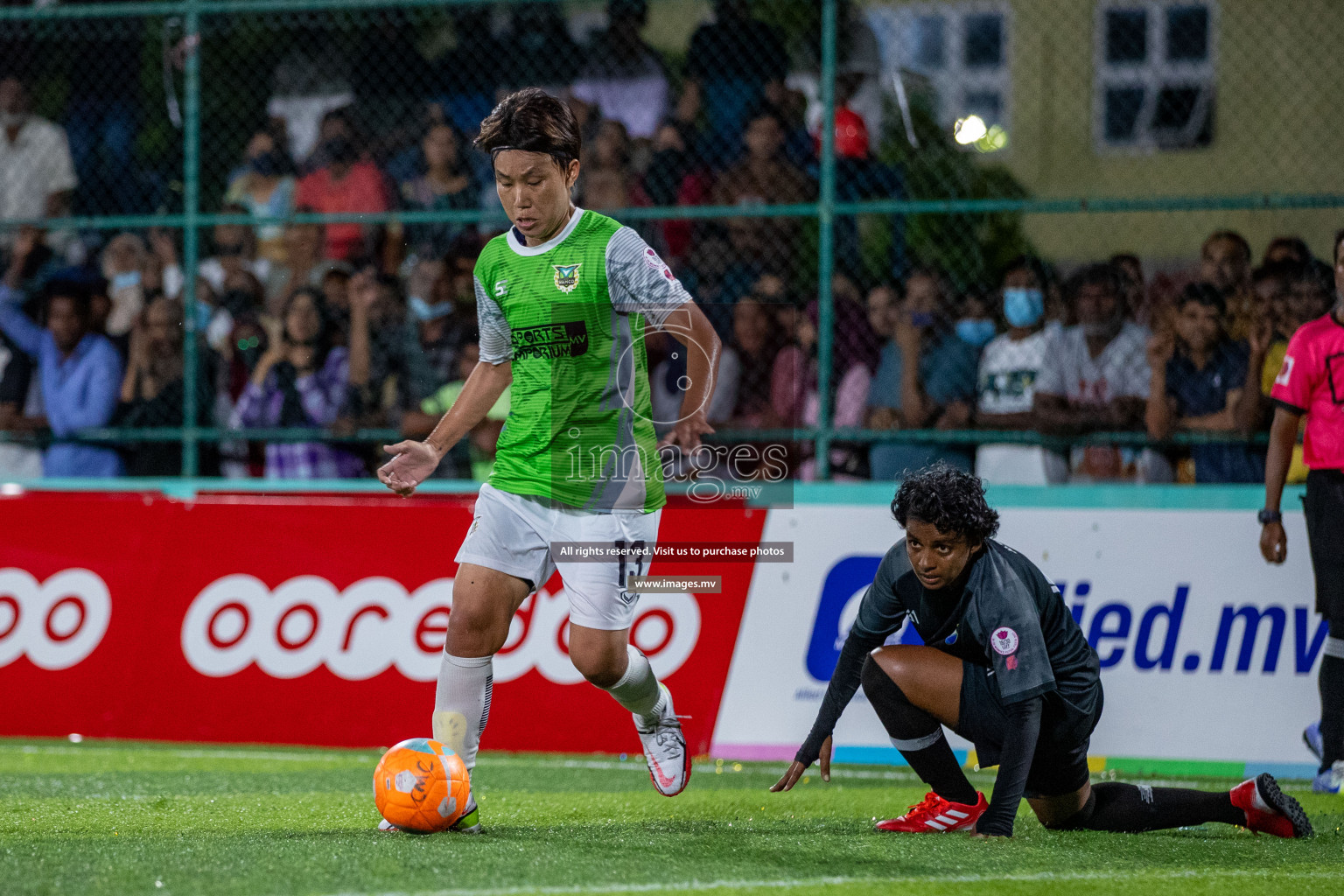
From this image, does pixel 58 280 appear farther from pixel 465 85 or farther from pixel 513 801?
pixel 513 801

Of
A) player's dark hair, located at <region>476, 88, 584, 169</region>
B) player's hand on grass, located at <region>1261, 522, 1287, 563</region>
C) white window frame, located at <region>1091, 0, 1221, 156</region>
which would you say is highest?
white window frame, located at <region>1091, 0, 1221, 156</region>

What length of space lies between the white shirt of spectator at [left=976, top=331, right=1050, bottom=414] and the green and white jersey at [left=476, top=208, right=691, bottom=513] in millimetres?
3298

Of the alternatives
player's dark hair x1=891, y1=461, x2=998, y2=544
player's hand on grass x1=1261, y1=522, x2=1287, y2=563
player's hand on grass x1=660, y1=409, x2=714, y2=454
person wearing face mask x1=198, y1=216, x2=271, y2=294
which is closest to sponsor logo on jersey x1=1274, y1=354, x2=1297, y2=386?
player's hand on grass x1=1261, y1=522, x2=1287, y2=563

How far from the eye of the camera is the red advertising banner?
7379mm

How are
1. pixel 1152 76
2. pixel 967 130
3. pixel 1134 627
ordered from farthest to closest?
pixel 1152 76, pixel 967 130, pixel 1134 627

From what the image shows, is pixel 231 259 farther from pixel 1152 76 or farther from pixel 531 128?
pixel 1152 76

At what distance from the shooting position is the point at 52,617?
774 cm

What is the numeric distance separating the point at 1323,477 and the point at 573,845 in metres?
3.70

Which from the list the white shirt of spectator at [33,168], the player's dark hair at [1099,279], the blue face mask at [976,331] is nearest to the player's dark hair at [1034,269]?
the player's dark hair at [1099,279]

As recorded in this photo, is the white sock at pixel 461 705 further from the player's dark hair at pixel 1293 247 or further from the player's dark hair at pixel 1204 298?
the player's dark hair at pixel 1293 247

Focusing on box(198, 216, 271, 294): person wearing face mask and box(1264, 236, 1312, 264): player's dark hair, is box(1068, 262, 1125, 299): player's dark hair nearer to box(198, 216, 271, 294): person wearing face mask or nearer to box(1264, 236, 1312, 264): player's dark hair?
box(1264, 236, 1312, 264): player's dark hair

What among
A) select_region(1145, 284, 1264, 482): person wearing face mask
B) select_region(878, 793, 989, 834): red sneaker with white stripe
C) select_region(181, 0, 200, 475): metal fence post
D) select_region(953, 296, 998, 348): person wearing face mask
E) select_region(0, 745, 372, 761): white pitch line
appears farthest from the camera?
select_region(181, 0, 200, 475): metal fence post

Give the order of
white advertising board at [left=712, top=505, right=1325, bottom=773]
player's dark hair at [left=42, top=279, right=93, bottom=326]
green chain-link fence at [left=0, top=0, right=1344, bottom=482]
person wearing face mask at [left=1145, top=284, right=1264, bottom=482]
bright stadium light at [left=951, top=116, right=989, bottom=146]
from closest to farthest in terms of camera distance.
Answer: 1. white advertising board at [left=712, top=505, right=1325, bottom=773]
2. person wearing face mask at [left=1145, top=284, right=1264, bottom=482]
3. green chain-link fence at [left=0, top=0, right=1344, bottom=482]
4. player's dark hair at [left=42, top=279, right=93, bottom=326]
5. bright stadium light at [left=951, top=116, right=989, bottom=146]

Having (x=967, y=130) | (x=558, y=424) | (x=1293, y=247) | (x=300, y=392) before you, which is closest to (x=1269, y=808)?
(x=558, y=424)
